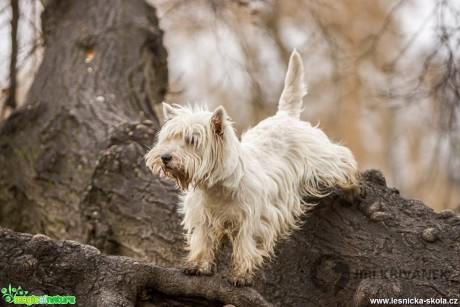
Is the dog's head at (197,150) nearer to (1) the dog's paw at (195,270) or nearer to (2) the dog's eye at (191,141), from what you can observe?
(2) the dog's eye at (191,141)

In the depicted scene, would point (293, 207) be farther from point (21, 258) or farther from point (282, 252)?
point (21, 258)

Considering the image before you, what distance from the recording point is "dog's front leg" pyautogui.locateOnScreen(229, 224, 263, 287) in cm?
421

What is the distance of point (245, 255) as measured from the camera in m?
4.34

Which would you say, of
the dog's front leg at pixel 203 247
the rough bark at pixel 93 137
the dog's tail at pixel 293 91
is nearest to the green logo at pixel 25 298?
the dog's front leg at pixel 203 247

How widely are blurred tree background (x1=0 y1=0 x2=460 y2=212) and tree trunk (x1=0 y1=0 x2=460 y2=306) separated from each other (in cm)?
86

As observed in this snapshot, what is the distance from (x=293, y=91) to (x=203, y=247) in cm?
169

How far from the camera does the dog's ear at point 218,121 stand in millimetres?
4219

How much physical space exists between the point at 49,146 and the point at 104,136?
2.08 feet

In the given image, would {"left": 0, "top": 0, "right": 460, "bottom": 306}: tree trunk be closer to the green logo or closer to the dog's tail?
the green logo

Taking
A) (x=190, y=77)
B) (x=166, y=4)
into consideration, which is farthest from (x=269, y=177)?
(x=190, y=77)

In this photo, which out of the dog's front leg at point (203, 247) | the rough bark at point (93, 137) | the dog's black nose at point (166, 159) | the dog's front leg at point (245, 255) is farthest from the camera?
the rough bark at point (93, 137)

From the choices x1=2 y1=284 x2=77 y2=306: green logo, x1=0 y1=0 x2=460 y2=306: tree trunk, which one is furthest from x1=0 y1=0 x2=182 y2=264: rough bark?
x1=2 y1=284 x2=77 y2=306: green logo

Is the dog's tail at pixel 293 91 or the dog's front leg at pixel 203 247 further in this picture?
the dog's tail at pixel 293 91

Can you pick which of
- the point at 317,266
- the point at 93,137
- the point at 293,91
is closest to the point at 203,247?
the point at 317,266
